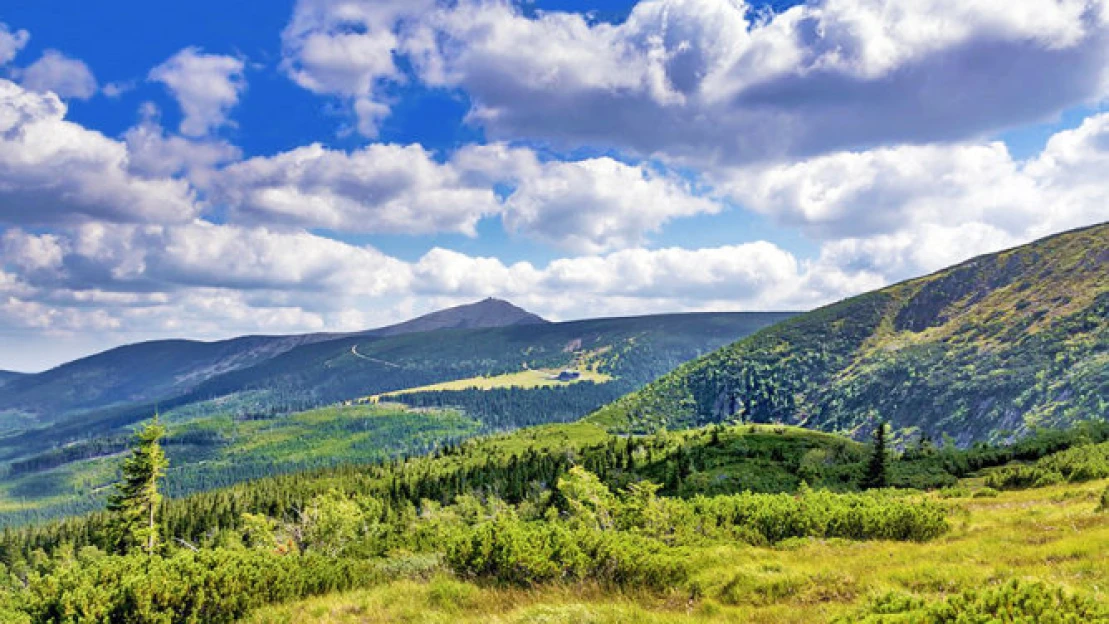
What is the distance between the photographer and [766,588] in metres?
15.6

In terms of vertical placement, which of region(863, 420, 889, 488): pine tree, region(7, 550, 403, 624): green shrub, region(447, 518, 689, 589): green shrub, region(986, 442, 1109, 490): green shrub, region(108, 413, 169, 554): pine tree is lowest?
region(863, 420, 889, 488): pine tree

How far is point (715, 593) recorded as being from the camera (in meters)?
15.7

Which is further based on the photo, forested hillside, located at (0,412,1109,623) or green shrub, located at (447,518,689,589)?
green shrub, located at (447,518,689,589)

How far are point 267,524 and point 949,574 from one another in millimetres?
112857

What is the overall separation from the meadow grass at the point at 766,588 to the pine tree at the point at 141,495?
6627cm

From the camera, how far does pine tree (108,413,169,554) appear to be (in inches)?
2731

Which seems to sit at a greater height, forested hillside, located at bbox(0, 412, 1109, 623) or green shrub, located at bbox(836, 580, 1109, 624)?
green shrub, located at bbox(836, 580, 1109, 624)

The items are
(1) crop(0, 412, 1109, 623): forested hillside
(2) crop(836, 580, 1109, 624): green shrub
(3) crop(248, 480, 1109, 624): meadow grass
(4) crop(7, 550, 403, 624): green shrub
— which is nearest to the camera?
(2) crop(836, 580, 1109, 624): green shrub

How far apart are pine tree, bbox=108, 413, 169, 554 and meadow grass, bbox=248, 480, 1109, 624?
217ft

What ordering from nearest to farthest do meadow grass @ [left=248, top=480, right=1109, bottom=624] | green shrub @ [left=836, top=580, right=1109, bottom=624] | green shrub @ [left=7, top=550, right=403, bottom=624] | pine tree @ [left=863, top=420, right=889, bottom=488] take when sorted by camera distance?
green shrub @ [left=836, top=580, right=1109, bottom=624] < meadow grass @ [left=248, top=480, right=1109, bottom=624] < green shrub @ [left=7, top=550, right=403, bottom=624] < pine tree @ [left=863, top=420, right=889, bottom=488]

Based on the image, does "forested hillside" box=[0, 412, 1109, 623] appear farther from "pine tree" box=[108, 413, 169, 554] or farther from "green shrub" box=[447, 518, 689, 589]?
"pine tree" box=[108, 413, 169, 554]

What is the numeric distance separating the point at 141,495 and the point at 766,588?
263 ft

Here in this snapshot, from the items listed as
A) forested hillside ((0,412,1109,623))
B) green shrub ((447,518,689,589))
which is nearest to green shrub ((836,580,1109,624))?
forested hillside ((0,412,1109,623))

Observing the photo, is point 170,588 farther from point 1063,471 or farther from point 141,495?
point 141,495
